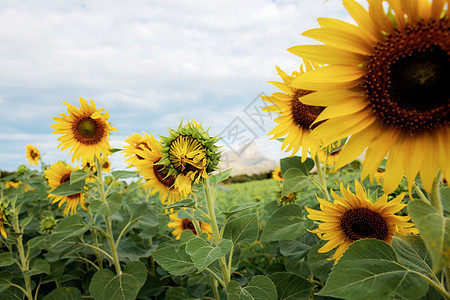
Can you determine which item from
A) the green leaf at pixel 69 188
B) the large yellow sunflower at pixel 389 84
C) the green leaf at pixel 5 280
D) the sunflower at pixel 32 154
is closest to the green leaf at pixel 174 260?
the large yellow sunflower at pixel 389 84

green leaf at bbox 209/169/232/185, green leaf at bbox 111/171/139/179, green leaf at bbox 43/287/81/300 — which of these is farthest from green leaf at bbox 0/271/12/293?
green leaf at bbox 209/169/232/185

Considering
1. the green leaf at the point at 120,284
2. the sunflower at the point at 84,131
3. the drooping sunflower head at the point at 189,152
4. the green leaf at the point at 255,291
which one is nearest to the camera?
the green leaf at the point at 255,291

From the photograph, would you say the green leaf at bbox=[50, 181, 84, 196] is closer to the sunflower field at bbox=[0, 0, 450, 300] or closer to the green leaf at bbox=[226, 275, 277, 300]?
the sunflower field at bbox=[0, 0, 450, 300]

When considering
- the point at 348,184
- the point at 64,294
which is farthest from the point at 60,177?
the point at 348,184

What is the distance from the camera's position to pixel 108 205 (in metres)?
2.22

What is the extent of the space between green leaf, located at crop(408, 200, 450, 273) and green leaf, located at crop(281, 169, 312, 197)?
814 mm

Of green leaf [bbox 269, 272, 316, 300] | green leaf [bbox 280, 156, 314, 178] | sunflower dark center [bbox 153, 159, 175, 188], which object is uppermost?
sunflower dark center [bbox 153, 159, 175, 188]

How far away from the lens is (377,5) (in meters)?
0.90

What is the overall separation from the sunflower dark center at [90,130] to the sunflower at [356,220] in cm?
200

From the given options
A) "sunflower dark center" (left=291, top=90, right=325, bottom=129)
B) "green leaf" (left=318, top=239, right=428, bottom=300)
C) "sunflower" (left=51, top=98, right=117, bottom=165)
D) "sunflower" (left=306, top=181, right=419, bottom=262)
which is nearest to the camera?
"green leaf" (left=318, top=239, right=428, bottom=300)

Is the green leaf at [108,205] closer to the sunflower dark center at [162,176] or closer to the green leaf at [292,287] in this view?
the sunflower dark center at [162,176]

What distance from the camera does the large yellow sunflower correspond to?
2.99 ft

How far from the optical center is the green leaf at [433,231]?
0.71 meters

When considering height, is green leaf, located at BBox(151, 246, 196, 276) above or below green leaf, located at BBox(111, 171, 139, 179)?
below
